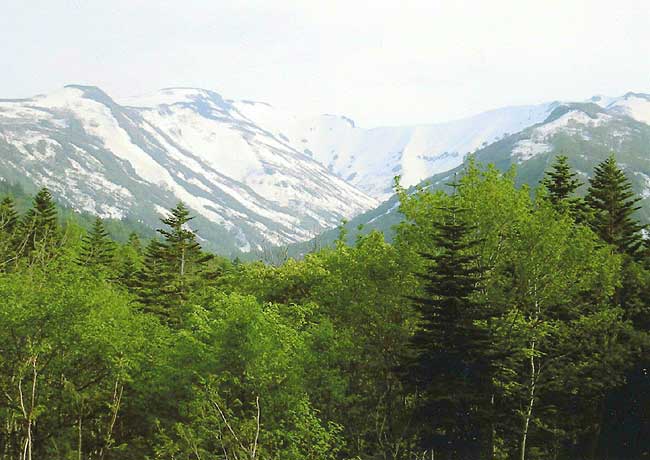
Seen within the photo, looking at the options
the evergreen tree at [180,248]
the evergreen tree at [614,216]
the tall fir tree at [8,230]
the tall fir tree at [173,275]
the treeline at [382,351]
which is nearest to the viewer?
the treeline at [382,351]

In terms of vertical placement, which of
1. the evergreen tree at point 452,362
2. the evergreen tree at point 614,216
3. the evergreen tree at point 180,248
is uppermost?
the evergreen tree at point 614,216

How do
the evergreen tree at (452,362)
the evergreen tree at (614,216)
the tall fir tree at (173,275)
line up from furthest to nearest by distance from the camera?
1. the tall fir tree at (173,275)
2. the evergreen tree at (614,216)
3. the evergreen tree at (452,362)

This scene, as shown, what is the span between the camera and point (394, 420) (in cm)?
4169


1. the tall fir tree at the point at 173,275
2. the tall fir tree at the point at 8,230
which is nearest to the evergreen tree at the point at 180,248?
the tall fir tree at the point at 173,275

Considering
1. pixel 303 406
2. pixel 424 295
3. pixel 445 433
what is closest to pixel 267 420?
pixel 303 406

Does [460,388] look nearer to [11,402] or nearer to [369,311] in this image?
[369,311]

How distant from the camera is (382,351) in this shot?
42.6 meters

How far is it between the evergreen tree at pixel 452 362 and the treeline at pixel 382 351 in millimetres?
88

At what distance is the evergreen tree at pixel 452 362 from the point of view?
33.7 metres

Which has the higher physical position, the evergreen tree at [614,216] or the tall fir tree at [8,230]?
the evergreen tree at [614,216]

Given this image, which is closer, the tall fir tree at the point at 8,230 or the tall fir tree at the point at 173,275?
the tall fir tree at the point at 173,275

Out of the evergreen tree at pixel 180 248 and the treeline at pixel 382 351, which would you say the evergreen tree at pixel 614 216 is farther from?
the evergreen tree at pixel 180 248

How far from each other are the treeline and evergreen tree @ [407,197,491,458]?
0.09 metres

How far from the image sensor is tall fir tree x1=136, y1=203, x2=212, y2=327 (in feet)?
211
